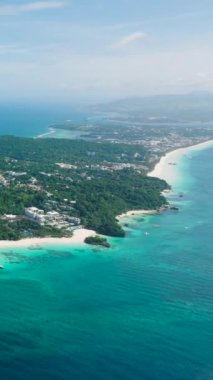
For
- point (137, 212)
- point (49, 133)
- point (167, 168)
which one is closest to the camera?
point (137, 212)

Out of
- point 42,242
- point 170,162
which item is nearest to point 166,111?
point 170,162

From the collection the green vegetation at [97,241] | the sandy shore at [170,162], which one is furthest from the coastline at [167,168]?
the green vegetation at [97,241]

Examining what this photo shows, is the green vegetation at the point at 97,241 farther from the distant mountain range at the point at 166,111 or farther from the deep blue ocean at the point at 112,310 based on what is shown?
the distant mountain range at the point at 166,111

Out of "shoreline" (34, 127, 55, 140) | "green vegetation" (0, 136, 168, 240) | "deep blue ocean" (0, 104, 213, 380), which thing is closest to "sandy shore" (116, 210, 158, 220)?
"green vegetation" (0, 136, 168, 240)

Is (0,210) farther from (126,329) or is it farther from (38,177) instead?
(126,329)

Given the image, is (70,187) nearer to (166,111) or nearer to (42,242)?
(42,242)
